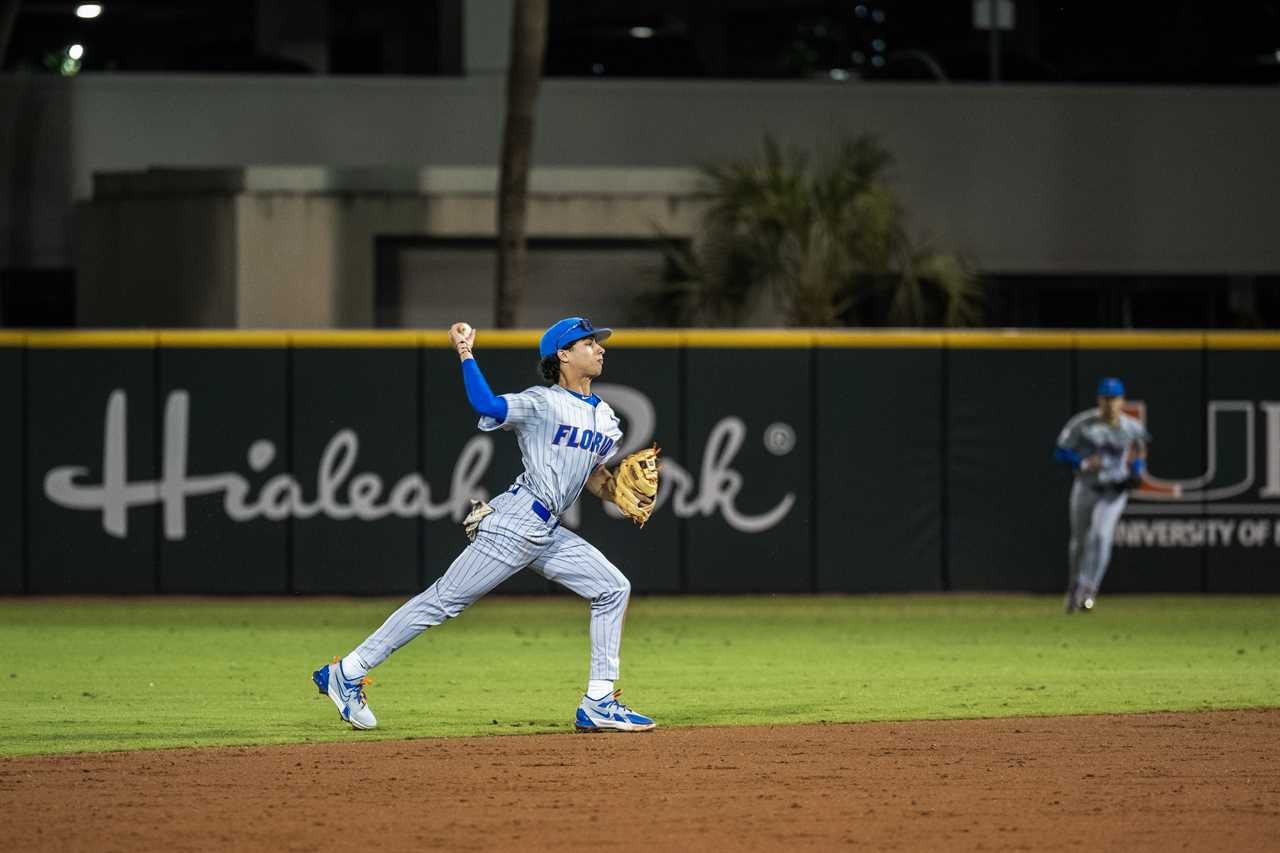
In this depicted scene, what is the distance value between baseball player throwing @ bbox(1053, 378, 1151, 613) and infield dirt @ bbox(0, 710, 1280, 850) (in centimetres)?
724

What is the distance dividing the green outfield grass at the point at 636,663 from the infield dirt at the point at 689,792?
2.29 ft

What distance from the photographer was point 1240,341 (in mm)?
19297

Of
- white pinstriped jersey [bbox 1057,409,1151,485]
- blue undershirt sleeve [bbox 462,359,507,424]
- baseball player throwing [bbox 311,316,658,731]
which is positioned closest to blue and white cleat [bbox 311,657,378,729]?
baseball player throwing [bbox 311,316,658,731]

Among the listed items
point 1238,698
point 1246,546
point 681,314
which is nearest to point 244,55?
point 681,314

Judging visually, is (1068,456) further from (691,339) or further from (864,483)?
(691,339)

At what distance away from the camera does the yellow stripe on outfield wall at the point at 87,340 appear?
18.4 meters

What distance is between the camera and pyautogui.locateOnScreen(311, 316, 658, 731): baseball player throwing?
9500 mm

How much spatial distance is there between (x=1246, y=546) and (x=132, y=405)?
10429mm

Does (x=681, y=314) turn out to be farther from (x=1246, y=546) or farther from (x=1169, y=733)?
(x=1169, y=733)

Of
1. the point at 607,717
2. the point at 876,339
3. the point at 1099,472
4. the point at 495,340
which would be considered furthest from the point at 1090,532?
the point at 607,717

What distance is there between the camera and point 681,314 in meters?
23.7

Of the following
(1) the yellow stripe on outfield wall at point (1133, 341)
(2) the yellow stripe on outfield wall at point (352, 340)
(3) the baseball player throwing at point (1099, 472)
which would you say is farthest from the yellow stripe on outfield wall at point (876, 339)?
(2) the yellow stripe on outfield wall at point (352, 340)

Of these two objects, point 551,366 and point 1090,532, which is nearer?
point 551,366

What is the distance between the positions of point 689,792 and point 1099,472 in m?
9.89
